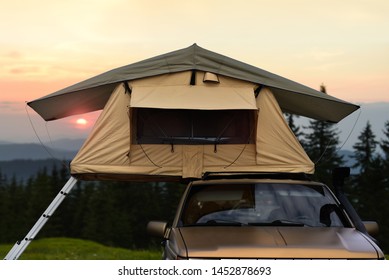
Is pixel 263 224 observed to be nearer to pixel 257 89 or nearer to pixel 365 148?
pixel 257 89

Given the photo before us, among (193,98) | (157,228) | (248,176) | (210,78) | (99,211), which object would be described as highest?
(210,78)

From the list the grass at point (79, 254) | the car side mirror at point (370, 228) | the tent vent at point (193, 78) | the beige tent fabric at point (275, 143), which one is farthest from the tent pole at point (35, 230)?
the car side mirror at point (370, 228)

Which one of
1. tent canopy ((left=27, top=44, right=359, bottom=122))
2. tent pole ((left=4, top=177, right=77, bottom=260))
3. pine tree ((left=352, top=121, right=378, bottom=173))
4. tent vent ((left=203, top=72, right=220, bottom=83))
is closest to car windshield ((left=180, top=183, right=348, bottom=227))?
tent vent ((left=203, top=72, right=220, bottom=83))

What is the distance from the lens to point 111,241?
3794 inches

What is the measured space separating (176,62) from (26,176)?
104 m

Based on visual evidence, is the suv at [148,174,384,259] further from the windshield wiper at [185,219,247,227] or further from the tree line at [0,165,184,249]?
the tree line at [0,165,184,249]

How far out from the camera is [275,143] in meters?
10.8

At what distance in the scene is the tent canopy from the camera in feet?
35.8

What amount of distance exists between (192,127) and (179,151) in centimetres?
72

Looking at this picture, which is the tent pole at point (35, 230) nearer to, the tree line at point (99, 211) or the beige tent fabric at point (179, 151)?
the beige tent fabric at point (179, 151)

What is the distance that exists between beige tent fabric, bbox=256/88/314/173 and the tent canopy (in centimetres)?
43

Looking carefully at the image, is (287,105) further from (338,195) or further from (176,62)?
(338,195)

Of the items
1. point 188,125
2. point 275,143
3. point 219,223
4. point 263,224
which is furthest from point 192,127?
point 263,224

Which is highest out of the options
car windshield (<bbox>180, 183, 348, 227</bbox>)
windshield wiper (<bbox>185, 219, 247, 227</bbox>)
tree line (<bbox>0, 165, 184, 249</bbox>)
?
car windshield (<bbox>180, 183, 348, 227</bbox>)
